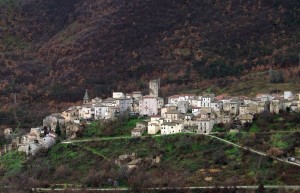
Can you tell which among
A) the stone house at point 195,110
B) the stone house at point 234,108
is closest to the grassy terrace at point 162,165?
the stone house at point 195,110

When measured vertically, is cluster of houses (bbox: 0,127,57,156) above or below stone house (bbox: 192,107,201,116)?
below

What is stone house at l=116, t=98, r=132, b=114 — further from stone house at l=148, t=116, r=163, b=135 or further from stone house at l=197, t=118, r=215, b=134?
stone house at l=197, t=118, r=215, b=134

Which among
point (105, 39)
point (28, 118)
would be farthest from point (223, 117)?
point (105, 39)

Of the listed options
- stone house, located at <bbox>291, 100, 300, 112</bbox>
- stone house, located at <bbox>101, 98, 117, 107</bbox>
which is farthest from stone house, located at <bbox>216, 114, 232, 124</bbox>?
stone house, located at <bbox>101, 98, 117, 107</bbox>

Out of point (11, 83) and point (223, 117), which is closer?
point (223, 117)

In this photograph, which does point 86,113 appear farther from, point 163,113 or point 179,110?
point 179,110

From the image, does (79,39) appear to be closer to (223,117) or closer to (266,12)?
(266,12)

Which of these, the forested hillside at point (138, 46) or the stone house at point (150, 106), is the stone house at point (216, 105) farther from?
the forested hillside at point (138, 46)
